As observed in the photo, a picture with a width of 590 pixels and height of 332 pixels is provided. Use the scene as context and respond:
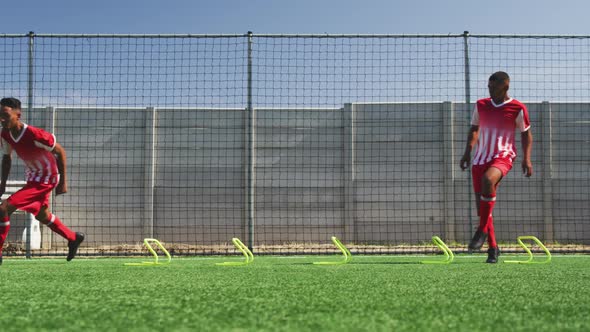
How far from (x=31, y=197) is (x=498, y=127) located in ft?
14.6

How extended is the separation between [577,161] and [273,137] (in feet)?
19.8

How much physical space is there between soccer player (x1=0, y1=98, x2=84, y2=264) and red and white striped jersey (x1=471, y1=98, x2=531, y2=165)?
403 centimetres

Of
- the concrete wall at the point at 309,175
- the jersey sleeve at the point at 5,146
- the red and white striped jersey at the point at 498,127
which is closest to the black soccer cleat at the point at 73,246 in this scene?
the jersey sleeve at the point at 5,146

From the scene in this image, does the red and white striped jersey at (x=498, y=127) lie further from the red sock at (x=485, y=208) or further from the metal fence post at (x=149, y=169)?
the metal fence post at (x=149, y=169)

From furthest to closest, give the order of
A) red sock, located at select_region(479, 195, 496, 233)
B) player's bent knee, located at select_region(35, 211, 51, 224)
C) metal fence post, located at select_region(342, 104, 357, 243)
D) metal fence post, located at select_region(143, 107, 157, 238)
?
metal fence post, located at select_region(342, 104, 357, 243), metal fence post, located at select_region(143, 107, 157, 238), player's bent knee, located at select_region(35, 211, 51, 224), red sock, located at select_region(479, 195, 496, 233)

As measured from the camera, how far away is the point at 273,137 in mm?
11570

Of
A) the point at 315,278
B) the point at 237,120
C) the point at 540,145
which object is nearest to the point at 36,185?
the point at 315,278

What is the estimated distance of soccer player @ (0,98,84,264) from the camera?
17.4 feet

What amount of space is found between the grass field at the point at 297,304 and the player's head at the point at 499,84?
2.41 metres

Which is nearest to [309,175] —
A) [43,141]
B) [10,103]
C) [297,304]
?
[43,141]

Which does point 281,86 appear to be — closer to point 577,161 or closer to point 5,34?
point 5,34

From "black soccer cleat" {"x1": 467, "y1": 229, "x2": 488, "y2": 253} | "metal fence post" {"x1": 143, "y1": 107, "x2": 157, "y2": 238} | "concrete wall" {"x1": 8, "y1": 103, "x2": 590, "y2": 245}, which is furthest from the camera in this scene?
"metal fence post" {"x1": 143, "y1": 107, "x2": 157, "y2": 238}

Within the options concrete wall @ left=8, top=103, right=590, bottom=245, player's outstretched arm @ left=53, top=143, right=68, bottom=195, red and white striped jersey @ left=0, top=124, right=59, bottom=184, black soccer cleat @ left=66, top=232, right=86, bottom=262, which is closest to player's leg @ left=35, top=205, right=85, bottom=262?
black soccer cleat @ left=66, top=232, right=86, bottom=262

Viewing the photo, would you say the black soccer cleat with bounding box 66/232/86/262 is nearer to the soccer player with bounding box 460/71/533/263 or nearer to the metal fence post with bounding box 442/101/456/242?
the soccer player with bounding box 460/71/533/263
